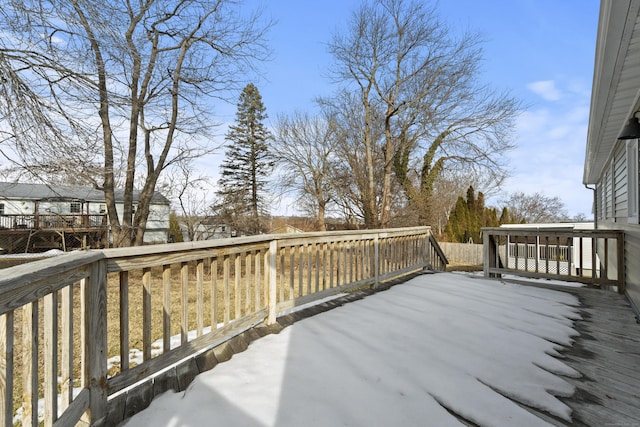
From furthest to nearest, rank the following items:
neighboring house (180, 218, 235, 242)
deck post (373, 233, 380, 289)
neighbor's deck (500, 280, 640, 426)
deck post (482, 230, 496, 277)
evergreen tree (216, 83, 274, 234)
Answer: evergreen tree (216, 83, 274, 234) → neighboring house (180, 218, 235, 242) → deck post (482, 230, 496, 277) → deck post (373, 233, 380, 289) → neighbor's deck (500, 280, 640, 426)

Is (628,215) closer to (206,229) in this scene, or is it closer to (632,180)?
(632,180)

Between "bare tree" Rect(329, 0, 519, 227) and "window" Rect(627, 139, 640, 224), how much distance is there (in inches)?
308

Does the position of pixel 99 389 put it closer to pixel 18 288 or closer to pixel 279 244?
pixel 18 288

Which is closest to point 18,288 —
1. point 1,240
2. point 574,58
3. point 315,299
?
point 315,299

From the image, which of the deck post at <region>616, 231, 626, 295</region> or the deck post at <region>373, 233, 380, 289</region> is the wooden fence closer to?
the deck post at <region>616, 231, 626, 295</region>

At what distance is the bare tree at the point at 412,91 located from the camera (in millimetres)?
11500

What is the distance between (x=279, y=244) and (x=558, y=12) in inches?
287

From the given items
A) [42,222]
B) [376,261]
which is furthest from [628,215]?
[42,222]

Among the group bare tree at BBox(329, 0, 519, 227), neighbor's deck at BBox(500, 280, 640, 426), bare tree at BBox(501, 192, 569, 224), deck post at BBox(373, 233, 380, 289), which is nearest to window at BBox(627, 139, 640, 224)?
neighbor's deck at BBox(500, 280, 640, 426)

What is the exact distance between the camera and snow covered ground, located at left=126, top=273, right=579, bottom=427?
168 cm

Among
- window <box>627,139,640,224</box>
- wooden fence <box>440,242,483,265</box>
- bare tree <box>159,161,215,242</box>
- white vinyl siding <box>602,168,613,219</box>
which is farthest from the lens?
wooden fence <box>440,242,483,265</box>

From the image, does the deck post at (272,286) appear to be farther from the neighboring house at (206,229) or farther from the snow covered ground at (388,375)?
the neighboring house at (206,229)

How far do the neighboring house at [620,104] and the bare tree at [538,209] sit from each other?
23004 mm

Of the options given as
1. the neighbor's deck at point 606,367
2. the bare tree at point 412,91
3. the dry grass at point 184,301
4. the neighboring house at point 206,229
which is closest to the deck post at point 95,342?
the dry grass at point 184,301
